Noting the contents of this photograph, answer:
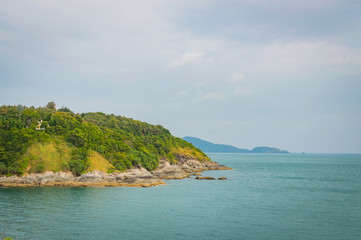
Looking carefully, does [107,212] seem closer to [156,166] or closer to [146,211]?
[146,211]

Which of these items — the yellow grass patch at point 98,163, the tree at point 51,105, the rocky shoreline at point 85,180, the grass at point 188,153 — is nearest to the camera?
the rocky shoreline at point 85,180

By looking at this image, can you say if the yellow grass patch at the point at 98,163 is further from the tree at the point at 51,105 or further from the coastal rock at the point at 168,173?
the tree at the point at 51,105

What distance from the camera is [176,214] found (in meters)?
55.0

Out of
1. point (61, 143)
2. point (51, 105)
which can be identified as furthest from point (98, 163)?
point (51, 105)

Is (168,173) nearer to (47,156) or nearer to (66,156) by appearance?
(66,156)

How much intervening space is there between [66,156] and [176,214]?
53158mm

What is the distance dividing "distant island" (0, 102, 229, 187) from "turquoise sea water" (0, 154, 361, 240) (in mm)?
8509

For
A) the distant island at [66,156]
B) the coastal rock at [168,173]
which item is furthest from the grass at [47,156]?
the coastal rock at [168,173]

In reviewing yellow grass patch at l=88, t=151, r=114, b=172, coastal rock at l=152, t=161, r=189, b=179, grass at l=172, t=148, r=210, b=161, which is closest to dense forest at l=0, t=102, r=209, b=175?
yellow grass patch at l=88, t=151, r=114, b=172

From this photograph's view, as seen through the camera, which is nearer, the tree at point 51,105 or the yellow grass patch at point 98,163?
the yellow grass patch at point 98,163

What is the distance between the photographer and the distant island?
280ft

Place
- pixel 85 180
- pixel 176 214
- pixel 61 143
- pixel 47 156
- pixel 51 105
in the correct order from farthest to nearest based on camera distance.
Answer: pixel 51 105
pixel 61 143
pixel 47 156
pixel 85 180
pixel 176 214

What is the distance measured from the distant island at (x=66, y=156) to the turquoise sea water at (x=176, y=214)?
851cm

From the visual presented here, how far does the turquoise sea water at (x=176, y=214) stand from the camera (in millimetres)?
42625
